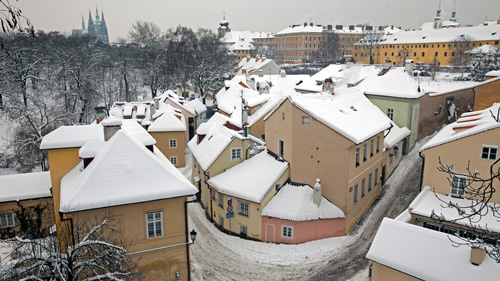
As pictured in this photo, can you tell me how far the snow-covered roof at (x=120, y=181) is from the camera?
13.1 meters

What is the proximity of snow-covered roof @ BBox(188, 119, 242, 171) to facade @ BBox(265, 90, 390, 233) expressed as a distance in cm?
309

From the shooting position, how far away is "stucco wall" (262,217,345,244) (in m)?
19.8

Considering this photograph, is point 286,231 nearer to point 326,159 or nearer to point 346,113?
point 326,159

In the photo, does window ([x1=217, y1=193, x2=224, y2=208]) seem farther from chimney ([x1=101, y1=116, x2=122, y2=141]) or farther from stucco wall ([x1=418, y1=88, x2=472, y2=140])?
stucco wall ([x1=418, y1=88, x2=472, y2=140])

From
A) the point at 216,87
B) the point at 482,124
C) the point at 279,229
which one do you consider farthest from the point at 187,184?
the point at 216,87

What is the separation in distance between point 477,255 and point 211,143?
58.3 feet

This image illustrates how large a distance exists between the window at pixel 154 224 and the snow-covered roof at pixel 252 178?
22.3 feet

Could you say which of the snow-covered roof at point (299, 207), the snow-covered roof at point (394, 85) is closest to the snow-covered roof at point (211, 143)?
the snow-covered roof at point (299, 207)

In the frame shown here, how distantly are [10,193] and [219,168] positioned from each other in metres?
11.7

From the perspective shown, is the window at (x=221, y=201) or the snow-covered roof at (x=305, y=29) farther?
the snow-covered roof at (x=305, y=29)

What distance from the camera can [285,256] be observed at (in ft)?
61.4

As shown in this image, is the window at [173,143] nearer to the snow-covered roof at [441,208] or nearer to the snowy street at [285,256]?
the snowy street at [285,256]

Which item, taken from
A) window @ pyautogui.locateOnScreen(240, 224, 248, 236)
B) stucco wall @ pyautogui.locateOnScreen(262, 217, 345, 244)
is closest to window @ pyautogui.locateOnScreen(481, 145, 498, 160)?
stucco wall @ pyautogui.locateOnScreen(262, 217, 345, 244)

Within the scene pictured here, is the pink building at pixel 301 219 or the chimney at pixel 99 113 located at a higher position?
the chimney at pixel 99 113
